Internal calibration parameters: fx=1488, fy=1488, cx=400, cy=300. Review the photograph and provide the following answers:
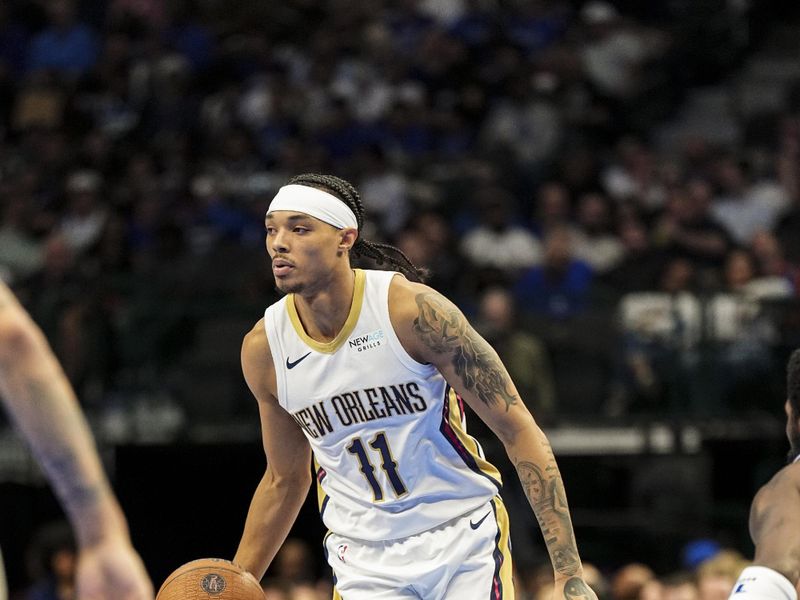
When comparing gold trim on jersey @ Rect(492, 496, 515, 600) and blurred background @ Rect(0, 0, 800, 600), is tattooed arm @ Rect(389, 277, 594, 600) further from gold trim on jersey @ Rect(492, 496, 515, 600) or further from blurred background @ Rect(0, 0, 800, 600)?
blurred background @ Rect(0, 0, 800, 600)

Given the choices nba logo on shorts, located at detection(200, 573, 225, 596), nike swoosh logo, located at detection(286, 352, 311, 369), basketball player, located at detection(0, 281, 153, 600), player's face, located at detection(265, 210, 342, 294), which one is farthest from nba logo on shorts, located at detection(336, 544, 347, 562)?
basketball player, located at detection(0, 281, 153, 600)

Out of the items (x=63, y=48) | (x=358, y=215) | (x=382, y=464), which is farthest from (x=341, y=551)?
(x=63, y=48)

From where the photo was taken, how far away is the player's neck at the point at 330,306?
17.6 ft

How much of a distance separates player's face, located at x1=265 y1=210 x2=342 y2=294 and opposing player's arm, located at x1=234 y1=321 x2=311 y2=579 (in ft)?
1.05

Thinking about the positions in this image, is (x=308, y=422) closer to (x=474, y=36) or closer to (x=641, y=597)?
(x=641, y=597)

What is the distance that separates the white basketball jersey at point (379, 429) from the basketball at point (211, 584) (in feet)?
1.25

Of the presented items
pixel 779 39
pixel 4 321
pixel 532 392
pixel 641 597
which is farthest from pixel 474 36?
pixel 4 321

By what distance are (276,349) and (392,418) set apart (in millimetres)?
520

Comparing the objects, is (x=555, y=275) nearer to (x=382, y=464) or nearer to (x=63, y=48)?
(x=382, y=464)

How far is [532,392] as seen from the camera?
35.3ft

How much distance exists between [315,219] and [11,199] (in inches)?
366

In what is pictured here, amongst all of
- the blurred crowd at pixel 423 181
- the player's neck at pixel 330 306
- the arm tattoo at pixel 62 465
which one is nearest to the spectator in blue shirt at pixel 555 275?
the blurred crowd at pixel 423 181

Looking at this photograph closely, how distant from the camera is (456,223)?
1327 centimetres

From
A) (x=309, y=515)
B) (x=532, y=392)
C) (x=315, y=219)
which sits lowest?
(x=309, y=515)
